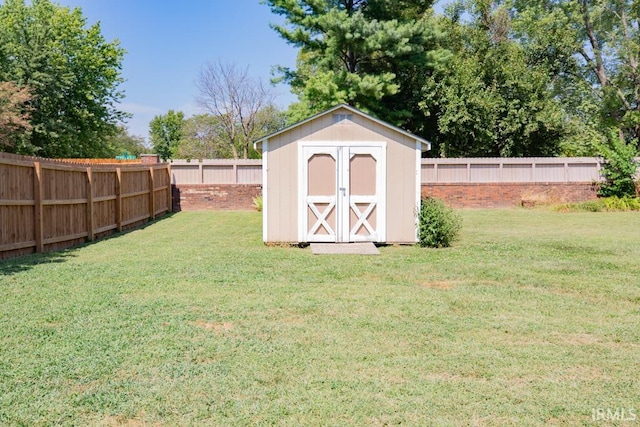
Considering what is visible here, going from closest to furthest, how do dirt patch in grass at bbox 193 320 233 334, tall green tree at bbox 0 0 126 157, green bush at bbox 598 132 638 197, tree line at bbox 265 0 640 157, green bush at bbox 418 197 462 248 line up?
dirt patch in grass at bbox 193 320 233 334, green bush at bbox 418 197 462 248, green bush at bbox 598 132 638 197, tree line at bbox 265 0 640 157, tall green tree at bbox 0 0 126 157

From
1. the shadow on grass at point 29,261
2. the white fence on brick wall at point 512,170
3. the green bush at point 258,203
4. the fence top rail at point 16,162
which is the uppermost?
the white fence on brick wall at point 512,170

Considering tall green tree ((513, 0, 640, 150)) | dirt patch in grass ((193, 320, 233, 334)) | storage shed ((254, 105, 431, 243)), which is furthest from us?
tall green tree ((513, 0, 640, 150))

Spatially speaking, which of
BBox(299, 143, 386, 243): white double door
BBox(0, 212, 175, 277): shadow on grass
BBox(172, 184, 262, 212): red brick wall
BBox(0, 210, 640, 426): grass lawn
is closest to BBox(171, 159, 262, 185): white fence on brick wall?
BBox(172, 184, 262, 212): red brick wall

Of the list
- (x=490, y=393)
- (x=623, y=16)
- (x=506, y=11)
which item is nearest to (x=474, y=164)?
(x=506, y=11)

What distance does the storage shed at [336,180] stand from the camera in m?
9.89

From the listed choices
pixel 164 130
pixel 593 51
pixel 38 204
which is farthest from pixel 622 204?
pixel 164 130

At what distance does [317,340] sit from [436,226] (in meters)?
6.02

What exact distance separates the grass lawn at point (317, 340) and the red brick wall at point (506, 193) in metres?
10.6

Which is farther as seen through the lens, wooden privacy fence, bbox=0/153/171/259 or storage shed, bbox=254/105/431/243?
storage shed, bbox=254/105/431/243

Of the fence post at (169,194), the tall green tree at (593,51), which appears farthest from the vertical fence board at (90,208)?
the tall green tree at (593,51)

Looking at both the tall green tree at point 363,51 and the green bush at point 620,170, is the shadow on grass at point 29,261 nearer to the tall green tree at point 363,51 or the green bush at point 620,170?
the tall green tree at point 363,51

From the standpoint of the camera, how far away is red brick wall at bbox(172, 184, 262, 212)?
60.5 feet

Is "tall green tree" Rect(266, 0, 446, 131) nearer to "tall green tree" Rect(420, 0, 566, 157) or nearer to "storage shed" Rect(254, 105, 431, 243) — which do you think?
"tall green tree" Rect(420, 0, 566, 157)

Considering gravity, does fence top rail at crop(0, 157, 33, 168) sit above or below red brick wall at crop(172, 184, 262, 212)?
above
